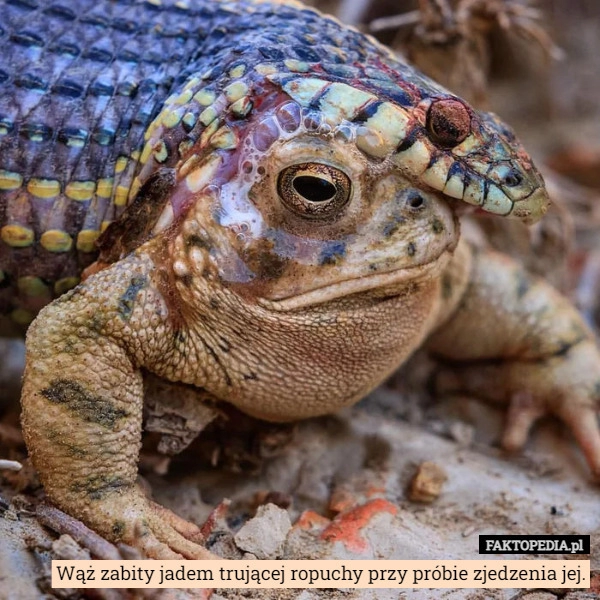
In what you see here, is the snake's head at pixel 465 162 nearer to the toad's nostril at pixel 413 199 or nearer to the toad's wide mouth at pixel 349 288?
the toad's nostril at pixel 413 199

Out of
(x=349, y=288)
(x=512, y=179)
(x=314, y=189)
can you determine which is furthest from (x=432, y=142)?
(x=349, y=288)

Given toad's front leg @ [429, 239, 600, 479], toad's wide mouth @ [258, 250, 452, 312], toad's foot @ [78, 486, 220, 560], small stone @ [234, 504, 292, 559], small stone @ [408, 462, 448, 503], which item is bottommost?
small stone @ [234, 504, 292, 559]

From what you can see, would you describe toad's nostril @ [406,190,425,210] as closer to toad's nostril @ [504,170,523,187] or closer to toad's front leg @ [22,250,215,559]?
toad's nostril @ [504,170,523,187]

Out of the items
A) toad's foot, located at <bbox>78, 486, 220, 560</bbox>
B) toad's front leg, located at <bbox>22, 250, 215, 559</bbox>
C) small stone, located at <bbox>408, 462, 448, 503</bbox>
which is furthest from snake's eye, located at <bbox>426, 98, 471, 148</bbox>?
toad's foot, located at <bbox>78, 486, 220, 560</bbox>

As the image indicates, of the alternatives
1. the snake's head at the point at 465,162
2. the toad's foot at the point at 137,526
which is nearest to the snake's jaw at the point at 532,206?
the snake's head at the point at 465,162

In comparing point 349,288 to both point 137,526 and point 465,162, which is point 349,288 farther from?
point 137,526

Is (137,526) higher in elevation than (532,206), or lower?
lower

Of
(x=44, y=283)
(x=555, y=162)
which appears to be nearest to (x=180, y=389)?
(x=44, y=283)
